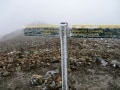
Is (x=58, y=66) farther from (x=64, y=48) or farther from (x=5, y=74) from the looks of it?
(x=64, y=48)

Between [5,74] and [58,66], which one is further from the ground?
[58,66]

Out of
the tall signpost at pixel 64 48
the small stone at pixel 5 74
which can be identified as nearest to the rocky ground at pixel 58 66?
the small stone at pixel 5 74

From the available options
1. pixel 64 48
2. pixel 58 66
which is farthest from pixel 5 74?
pixel 64 48

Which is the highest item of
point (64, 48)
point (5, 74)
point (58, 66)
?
point (64, 48)

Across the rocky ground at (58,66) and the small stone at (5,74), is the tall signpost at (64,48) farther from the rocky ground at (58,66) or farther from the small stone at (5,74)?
the small stone at (5,74)

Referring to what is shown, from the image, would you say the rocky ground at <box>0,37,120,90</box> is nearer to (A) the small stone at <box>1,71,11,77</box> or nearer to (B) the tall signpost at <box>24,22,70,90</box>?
(A) the small stone at <box>1,71,11,77</box>

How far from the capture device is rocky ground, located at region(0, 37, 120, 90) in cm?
936

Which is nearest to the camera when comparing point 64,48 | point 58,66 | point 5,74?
point 64,48

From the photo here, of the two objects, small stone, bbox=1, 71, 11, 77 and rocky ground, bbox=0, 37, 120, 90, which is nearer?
rocky ground, bbox=0, 37, 120, 90

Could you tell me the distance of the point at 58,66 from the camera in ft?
33.9

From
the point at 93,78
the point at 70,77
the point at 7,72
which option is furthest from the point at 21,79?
the point at 93,78

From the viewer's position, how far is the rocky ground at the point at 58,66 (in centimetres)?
936

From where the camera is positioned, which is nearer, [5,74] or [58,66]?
[5,74]

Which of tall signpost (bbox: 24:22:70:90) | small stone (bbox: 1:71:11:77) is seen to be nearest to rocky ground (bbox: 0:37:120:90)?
small stone (bbox: 1:71:11:77)
